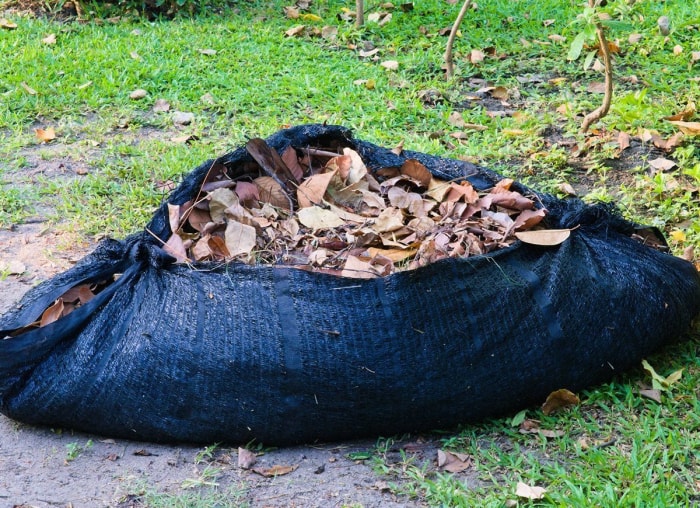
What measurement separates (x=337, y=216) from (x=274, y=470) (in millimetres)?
895

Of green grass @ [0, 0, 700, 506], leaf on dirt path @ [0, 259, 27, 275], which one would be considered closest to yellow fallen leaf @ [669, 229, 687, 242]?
green grass @ [0, 0, 700, 506]

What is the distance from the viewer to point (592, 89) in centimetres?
496

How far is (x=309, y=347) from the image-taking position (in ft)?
7.76

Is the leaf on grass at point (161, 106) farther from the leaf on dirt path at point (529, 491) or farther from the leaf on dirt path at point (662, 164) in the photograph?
the leaf on dirt path at point (529, 491)

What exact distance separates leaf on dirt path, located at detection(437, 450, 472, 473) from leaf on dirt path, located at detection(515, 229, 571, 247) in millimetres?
676


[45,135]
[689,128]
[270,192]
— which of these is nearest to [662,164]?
[689,128]

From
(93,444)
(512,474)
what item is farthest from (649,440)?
(93,444)

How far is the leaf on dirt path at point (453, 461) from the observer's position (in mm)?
2393

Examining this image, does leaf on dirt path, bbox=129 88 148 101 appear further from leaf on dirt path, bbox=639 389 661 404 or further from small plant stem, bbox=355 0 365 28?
leaf on dirt path, bbox=639 389 661 404

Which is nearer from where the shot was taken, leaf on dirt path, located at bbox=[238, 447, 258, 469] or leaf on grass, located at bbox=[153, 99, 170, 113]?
leaf on dirt path, located at bbox=[238, 447, 258, 469]

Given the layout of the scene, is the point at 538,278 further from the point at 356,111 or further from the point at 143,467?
A: the point at 356,111

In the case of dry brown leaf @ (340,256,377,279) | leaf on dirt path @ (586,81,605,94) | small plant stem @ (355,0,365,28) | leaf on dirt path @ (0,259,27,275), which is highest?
dry brown leaf @ (340,256,377,279)

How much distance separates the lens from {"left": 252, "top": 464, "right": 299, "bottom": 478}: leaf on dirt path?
2369 mm

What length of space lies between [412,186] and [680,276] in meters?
0.94
